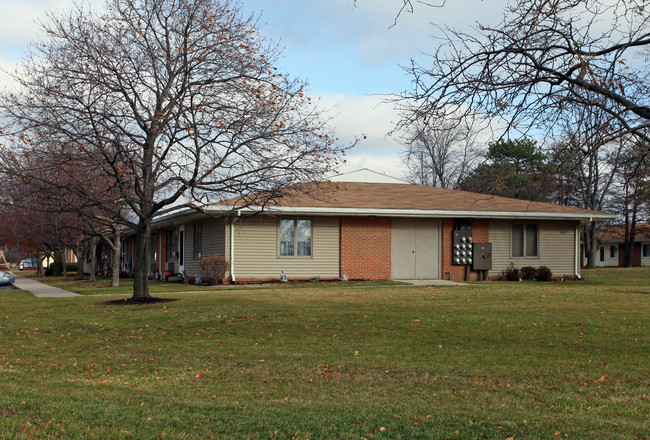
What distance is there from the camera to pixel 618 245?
204ft

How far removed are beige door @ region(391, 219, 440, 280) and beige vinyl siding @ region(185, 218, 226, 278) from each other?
259 inches

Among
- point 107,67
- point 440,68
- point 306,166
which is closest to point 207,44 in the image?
point 107,67

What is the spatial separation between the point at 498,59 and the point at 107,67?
10.5 m

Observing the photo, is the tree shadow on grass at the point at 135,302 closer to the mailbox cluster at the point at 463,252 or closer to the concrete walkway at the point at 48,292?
the concrete walkway at the point at 48,292

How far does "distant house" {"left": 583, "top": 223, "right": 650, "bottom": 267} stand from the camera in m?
57.7

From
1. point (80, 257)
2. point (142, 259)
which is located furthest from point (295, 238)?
point (80, 257)

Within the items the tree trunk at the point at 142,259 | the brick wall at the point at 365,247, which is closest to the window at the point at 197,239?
the brick wall at the point at 365,247

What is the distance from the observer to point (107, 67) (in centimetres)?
1558

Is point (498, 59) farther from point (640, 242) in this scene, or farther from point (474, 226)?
point (640, 242)

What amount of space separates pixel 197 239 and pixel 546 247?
1437 cm

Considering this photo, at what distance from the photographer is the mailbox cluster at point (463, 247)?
1047 inches

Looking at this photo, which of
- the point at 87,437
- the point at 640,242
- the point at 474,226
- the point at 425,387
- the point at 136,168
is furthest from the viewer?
the point at 640,242

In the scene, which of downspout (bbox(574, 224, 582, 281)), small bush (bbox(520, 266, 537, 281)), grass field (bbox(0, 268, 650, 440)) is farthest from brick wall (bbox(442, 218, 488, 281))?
grass field (bbox(0, 268, 650, 440))

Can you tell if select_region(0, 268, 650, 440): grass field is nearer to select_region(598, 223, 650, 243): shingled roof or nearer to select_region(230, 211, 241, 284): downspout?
select_region(230, 211, 241, 284): downspout
